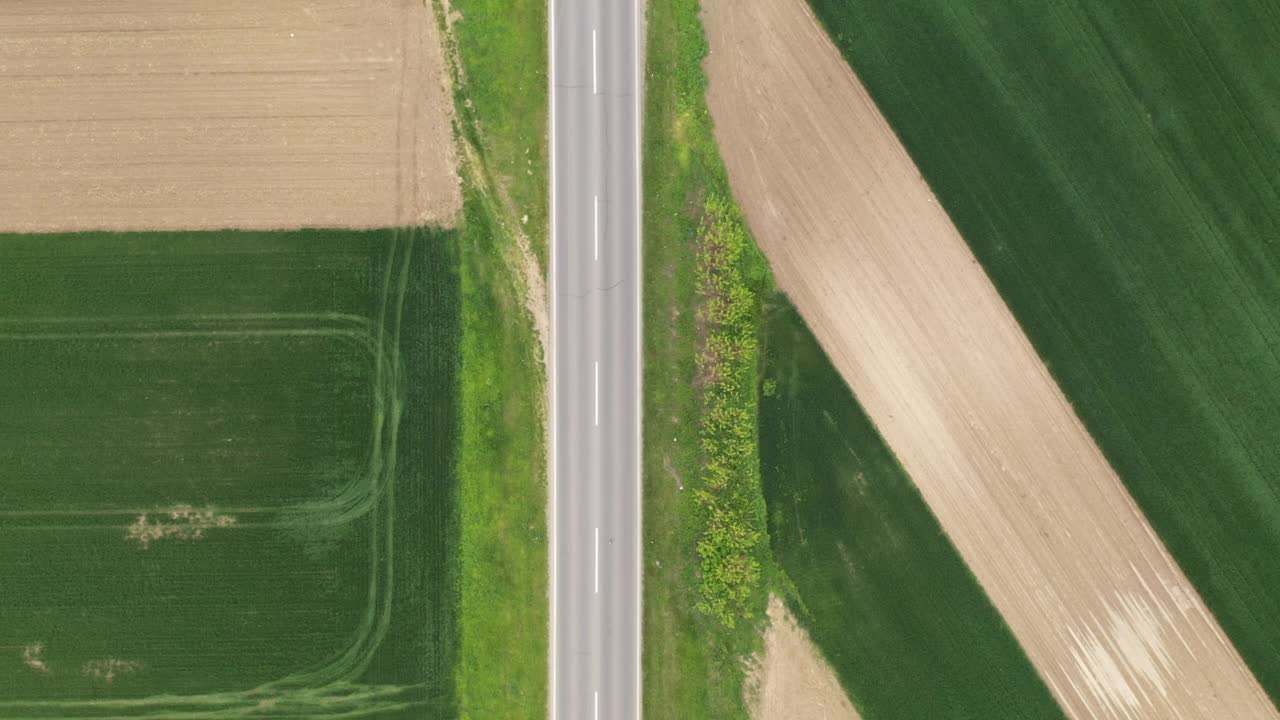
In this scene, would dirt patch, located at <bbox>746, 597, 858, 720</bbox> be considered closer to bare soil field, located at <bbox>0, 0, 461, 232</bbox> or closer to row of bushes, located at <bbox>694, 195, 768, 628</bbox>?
row of bushes, located at <bbox>694, 195, 768, 628</bbox>

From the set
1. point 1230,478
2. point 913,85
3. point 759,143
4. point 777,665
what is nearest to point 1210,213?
point 1230,478

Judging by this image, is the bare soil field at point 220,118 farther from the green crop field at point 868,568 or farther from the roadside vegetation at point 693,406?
the green crop field at point 868,568

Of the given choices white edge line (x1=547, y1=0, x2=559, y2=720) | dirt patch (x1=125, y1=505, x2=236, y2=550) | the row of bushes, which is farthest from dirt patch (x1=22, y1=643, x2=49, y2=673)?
the row of bushes

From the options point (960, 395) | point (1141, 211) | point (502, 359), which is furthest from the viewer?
point (502, 359)

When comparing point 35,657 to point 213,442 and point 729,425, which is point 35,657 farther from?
point 729,425

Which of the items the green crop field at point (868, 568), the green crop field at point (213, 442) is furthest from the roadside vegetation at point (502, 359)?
the green crop field at point (868, 568)

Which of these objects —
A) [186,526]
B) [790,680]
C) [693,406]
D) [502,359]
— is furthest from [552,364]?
[186,526]
